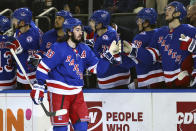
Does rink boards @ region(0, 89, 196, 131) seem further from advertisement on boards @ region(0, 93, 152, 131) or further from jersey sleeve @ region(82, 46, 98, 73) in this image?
jersey sleeve @ region(82, 46, 98, 73)

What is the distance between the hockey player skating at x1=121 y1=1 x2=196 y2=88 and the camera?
6316 millimetres

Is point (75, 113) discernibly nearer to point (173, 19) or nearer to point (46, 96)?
point (46, 96)

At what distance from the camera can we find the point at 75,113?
5898mm

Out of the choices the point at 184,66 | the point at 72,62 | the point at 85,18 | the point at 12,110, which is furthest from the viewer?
the point at 85,18

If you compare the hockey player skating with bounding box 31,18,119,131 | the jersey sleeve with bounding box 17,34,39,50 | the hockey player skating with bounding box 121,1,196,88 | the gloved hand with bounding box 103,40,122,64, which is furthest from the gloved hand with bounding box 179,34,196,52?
the jersey sleeve with bounding box 17,34,39,50

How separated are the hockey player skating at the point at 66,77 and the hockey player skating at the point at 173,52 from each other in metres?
0.78

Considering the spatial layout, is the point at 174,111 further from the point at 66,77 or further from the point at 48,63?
the point at 48,63

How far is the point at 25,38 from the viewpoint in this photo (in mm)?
7277

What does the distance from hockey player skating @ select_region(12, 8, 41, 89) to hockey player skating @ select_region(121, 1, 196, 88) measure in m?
1.50

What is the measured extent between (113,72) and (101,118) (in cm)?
66

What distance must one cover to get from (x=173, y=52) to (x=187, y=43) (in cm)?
28

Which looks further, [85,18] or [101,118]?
[85,18]

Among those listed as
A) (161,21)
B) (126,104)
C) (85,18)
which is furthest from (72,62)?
(85,18)

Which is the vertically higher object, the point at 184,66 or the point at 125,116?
the point at 184,66
